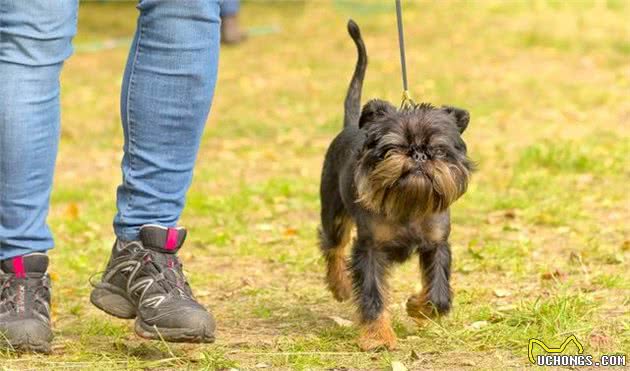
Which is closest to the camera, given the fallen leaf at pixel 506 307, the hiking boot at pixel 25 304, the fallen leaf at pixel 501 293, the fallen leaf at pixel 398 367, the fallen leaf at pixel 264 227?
the fallen leaf at pixel 398 367

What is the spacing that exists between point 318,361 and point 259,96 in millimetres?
8242

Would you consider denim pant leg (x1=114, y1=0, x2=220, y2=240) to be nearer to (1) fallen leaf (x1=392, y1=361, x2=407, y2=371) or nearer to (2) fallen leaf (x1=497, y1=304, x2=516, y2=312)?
(1) fallen leaf (x1=392, y1=361, x2=407, y2=371)

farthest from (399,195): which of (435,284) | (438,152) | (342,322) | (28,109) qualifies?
(28,109)

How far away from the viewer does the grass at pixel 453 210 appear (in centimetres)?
420

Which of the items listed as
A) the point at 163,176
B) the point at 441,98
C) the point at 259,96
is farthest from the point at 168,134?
the point at 259,96

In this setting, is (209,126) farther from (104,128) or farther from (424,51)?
(424,51)

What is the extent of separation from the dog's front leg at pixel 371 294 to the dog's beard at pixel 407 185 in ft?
0.76

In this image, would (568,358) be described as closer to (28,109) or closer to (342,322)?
(342,322)

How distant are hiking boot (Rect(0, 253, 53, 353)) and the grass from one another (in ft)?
0.21

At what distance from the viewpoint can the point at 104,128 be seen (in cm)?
1062

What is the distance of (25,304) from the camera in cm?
396

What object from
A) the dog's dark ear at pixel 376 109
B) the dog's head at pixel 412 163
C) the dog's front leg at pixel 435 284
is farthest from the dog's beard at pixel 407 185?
the dog's front leg at pixel 435 284

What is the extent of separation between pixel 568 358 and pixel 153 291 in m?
1.37

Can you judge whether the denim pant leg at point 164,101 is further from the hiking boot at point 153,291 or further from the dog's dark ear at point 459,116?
the dog's dark ear at point 459,116
